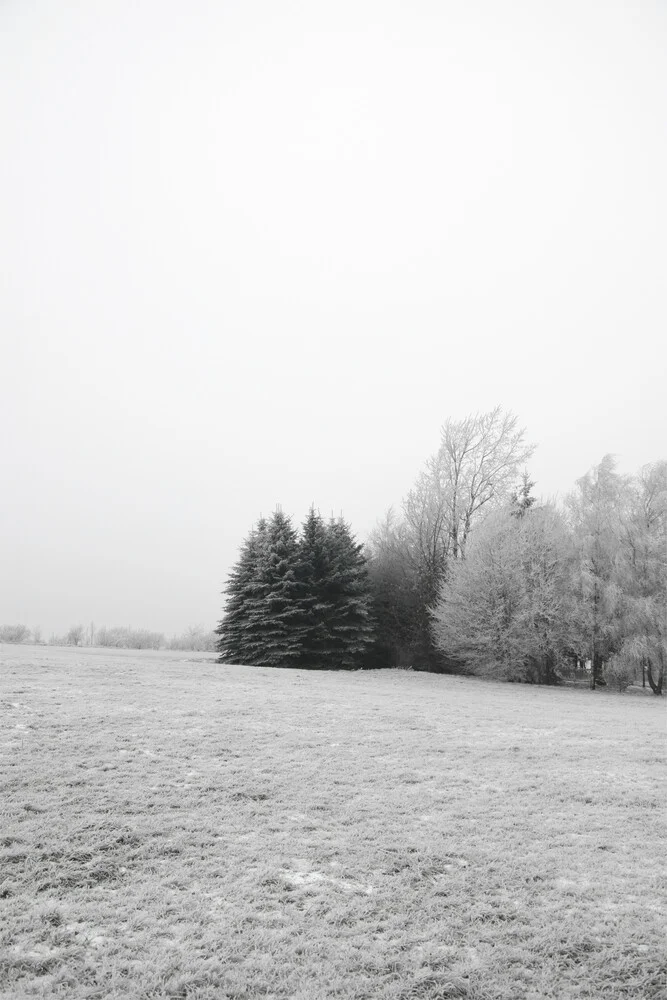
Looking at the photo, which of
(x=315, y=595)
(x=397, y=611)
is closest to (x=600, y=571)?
(x=397, y=611)

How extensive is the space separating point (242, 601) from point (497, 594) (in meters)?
15.8

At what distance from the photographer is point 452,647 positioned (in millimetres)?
30844

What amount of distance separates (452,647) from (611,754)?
19.9 metres

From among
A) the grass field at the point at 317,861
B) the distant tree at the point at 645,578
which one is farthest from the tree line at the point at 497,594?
the grass field at the point at 317,861

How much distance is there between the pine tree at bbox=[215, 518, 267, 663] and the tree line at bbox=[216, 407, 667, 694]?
96 mm

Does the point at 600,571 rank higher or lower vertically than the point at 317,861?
higher

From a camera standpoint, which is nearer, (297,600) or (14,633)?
(297,600)

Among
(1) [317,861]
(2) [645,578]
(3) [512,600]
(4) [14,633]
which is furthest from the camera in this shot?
(4) [14,633]

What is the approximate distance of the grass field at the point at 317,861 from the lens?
163 inches

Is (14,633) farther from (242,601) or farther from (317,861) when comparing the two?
(317,861)

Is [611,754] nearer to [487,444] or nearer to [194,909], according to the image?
[194,909]

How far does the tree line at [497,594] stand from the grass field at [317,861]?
17.9 meters

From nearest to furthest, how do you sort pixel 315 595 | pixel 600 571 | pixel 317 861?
pixel 317 861 → pixel 600 571 → pixel 315 595

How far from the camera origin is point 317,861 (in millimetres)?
5875
